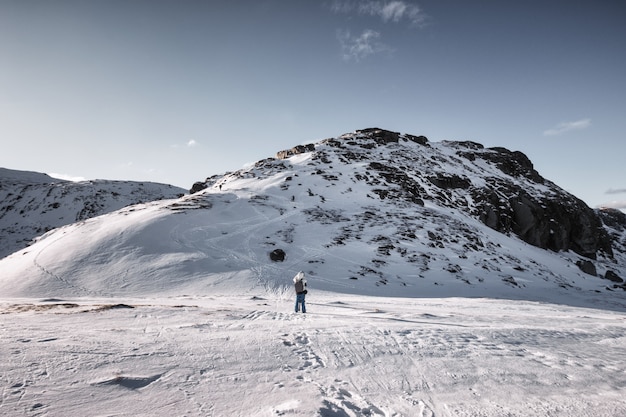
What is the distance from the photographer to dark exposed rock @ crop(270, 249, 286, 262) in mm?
22484

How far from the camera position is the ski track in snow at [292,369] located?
4.02 metres

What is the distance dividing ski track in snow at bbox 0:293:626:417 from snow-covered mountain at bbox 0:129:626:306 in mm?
10779

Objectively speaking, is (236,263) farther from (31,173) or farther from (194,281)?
(31,173)

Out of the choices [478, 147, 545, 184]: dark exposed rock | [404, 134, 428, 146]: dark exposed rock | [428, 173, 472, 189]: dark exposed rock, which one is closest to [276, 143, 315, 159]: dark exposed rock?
[428, 173, 472, 189]: dark exposed rock

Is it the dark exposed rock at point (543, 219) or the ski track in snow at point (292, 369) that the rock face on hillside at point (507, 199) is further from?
the ski track in snow at point (292, 369)

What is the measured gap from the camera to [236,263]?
69.2 feet

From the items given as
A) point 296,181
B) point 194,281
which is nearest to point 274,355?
point 194,281

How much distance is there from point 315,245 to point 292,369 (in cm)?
1970

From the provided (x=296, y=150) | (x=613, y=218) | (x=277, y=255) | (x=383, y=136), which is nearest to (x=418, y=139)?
(x=383, y=136)

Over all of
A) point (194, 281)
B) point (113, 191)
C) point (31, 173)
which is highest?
point (31, 173)

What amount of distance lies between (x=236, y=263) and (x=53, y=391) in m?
17.4

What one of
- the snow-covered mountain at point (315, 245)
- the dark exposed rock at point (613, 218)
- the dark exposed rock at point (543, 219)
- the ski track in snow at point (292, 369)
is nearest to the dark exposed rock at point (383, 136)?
the snow-covered mountain at point (315, 245)

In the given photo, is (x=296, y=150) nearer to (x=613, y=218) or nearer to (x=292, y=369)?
(x=292, y=369)

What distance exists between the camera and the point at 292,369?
5.32 m
